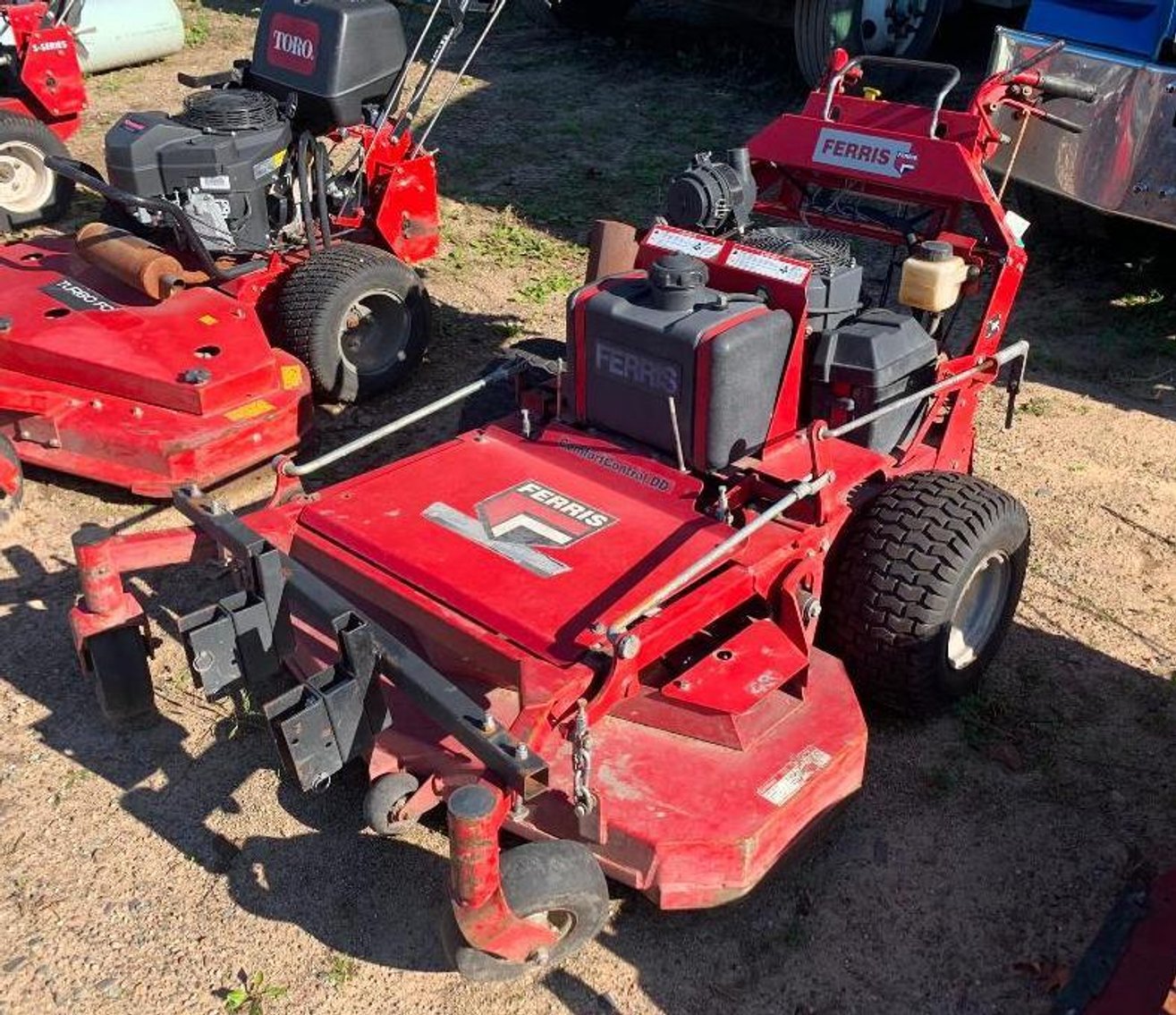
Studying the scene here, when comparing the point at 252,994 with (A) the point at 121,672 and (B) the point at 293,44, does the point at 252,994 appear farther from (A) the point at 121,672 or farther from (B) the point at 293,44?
(B) the point at 293,44

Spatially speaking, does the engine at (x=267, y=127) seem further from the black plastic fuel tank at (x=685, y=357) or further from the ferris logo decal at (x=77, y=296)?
the black plastic fuel tank at (x=685, y=357)

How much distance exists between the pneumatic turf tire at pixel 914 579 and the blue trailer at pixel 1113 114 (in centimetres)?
289

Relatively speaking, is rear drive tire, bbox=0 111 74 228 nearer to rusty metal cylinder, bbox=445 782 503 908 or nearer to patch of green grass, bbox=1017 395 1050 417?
patch of green grass, bbox=1017 395 1050 417

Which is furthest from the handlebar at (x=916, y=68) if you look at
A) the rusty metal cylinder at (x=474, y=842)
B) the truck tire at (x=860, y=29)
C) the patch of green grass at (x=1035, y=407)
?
the truck tire at (x=860, y=29)

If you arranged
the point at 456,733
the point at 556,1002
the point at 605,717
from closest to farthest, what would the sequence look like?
the point at 456,733 < the point at 556,1002 < the point at 605,717

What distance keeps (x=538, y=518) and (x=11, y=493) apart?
8.14 feet

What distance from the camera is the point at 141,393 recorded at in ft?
17.7

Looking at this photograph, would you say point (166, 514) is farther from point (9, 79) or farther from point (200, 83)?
point (9, 79)

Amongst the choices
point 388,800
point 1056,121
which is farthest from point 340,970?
point 1056,121

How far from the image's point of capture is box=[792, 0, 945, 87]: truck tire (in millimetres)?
10352

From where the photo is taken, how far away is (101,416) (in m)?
5.35

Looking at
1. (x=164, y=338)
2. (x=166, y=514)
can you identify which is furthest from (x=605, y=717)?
(x=164, y=338)

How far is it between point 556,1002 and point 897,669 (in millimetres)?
1494

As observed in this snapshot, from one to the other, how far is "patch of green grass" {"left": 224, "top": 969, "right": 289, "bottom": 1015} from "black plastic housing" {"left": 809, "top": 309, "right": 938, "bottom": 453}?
2.52 metres
